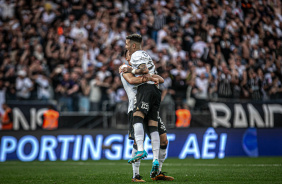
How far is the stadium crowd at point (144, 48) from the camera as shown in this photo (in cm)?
1623

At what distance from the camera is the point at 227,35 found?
744 inches

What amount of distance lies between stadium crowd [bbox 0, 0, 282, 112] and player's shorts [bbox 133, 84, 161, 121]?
8.54 m

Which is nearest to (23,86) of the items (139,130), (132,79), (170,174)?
(170,174)

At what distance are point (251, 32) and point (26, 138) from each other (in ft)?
35.1

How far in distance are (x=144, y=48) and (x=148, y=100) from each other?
10.7 metres

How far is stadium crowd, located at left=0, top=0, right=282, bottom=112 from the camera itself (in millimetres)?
16234

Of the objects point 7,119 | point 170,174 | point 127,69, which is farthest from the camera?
point 7,119

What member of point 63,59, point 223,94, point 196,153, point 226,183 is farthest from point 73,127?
point 226,183

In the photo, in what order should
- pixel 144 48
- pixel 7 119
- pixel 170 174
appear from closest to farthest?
pixel 170 174
pixel 7 119
pixel 144 48

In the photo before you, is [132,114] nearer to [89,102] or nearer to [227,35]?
[89,102]

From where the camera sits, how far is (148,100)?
7.03 m

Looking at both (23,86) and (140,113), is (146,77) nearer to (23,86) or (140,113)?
(140,113)

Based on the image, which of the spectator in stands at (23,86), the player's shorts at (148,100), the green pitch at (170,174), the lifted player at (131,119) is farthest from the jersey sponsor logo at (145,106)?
the spectator in stands at (23,86)

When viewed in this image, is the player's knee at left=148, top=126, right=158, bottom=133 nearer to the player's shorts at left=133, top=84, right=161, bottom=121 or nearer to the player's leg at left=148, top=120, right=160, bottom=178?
the player's leg at left=148, top=120, right=160, bottom=178
